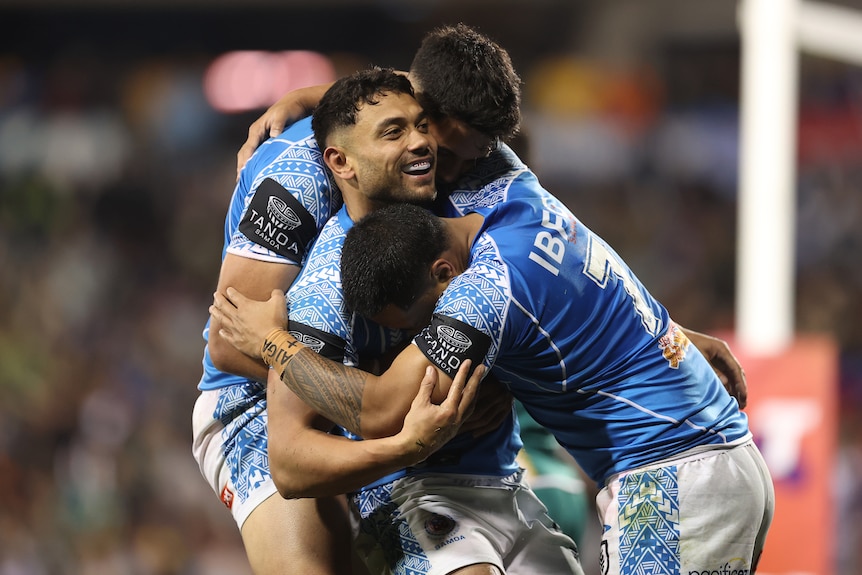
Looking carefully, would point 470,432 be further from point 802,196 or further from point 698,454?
point 802,196

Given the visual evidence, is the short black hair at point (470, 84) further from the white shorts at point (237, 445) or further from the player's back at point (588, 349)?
the white shorts at point (237, 445)

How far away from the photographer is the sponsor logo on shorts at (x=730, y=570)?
347 centimetres

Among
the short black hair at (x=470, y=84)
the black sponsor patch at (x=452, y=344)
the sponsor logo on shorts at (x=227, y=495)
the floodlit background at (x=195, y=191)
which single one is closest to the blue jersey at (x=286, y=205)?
the short black hair at (x=470, y=84)

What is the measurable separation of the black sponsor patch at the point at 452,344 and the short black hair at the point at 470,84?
709 mm

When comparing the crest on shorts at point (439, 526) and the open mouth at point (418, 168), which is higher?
the open mouth at point (418, 168)

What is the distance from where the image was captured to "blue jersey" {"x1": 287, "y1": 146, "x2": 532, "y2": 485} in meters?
3.48

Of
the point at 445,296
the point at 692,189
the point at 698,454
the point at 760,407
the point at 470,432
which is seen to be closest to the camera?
the point at 445,296

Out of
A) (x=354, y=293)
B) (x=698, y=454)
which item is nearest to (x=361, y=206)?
(x=354, y=293)

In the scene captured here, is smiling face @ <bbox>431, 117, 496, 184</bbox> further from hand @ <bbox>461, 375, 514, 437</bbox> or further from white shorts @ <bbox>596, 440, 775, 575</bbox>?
white shorts @ <bbox>596, 440, 775, 575</bbox>

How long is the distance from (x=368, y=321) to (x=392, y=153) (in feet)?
1.57

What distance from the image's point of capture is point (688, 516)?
348 cm

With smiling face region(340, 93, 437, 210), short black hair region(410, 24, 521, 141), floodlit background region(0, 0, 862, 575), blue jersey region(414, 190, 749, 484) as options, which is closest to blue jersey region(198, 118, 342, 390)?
smiling face region(340, 93, 437, 210)

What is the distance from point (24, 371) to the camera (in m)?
10.7

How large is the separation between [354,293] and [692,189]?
8720 mm
